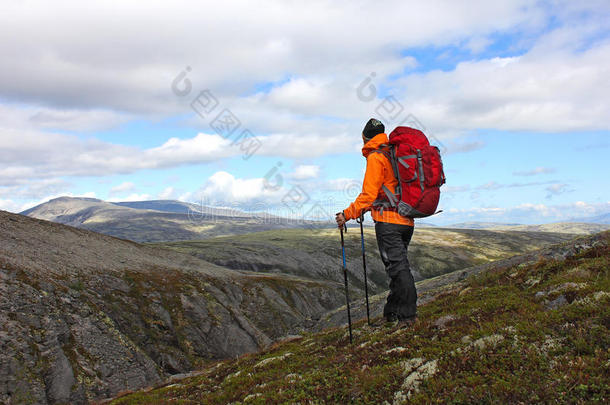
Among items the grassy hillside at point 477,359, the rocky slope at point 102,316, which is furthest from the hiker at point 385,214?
the rocky slope at point 102,316

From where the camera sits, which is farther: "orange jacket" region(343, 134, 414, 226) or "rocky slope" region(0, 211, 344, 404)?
"rocky slope" region(0, 211, 344, 404)

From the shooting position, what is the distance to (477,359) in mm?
8211

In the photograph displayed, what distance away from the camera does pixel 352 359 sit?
11.0 metres

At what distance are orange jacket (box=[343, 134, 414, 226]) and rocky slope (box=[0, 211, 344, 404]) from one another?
2205 cm

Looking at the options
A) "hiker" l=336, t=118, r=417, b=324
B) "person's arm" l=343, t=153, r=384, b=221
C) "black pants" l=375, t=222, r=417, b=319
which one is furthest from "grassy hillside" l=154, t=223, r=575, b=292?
"person's arm" l=343, t=153, r=384, b=221

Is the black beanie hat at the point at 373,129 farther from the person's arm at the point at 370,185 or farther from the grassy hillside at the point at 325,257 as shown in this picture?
the grassy hillside at the point at 325,257

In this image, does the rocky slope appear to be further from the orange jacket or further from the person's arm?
the orange jacket

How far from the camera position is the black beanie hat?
507 inches

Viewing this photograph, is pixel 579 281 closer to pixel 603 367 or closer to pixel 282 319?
pixel 603 367

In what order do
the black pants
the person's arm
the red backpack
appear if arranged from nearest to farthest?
the red backpack → the person's arm → the black pants

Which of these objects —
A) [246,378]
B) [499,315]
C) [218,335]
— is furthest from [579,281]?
[218,335]

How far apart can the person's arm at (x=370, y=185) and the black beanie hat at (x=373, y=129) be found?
1.02 m

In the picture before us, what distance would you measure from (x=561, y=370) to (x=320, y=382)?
18.4 feet

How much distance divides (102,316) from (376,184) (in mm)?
28791
